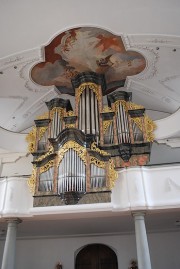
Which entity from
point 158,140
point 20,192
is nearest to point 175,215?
point 158,140

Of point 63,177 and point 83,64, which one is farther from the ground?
point 83,64

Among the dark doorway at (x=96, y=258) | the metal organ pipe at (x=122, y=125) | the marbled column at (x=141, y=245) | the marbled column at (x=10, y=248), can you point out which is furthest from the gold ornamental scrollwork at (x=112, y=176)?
the dark doorway at (x=96, y=258)

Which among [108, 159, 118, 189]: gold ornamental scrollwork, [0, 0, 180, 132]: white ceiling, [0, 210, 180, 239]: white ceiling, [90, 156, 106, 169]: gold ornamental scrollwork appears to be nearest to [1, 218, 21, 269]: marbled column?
[0, 210, 180, 239]: white ceiling

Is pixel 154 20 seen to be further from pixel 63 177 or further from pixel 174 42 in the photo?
pixel 63 177

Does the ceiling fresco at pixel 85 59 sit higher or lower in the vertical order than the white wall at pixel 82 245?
A: higher

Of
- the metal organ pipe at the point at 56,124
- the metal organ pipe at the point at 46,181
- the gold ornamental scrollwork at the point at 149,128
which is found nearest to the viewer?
the metal organ pipe at the point at 46,181

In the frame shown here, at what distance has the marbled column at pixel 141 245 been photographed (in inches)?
262

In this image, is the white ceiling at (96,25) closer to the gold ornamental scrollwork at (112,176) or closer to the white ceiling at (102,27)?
the white ceiling at (102,27)

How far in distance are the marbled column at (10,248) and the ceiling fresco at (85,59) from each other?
227 inches

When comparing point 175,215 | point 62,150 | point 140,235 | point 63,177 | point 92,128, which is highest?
point 92,128

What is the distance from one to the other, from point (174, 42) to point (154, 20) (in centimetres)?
108

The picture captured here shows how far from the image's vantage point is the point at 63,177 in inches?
307

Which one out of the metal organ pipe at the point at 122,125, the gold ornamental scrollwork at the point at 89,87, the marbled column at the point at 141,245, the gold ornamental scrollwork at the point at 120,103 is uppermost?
the gold ornamental scrollwork at the point at 89,87

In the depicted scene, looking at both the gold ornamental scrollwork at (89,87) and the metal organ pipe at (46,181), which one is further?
the gold ornamental scrollwork at (89,87)
